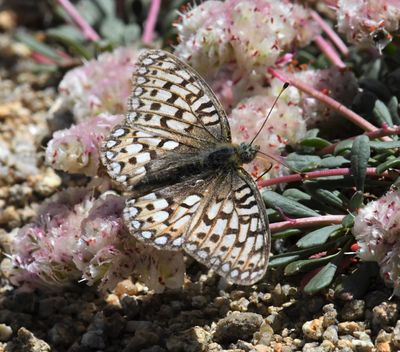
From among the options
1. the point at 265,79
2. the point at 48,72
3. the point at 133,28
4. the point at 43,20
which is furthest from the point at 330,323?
the point at 43,20

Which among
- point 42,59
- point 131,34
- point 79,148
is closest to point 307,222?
point 79,148

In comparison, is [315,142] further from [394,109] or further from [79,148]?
[79,148]

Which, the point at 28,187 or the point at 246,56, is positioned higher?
the point at 246,56

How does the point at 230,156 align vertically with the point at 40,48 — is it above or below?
above

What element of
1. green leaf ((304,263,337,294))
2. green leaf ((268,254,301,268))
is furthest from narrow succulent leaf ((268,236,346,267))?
green leaf ((304,263,337,294))

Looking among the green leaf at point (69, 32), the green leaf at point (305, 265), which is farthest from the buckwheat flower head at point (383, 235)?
the green leaf at point (69, 32)

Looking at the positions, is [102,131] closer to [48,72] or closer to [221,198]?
[221,198]

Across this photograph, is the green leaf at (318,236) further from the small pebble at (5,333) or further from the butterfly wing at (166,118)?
the small pebble at (5,333)
